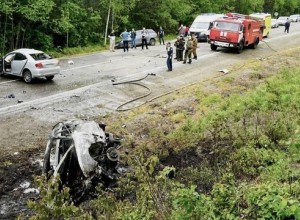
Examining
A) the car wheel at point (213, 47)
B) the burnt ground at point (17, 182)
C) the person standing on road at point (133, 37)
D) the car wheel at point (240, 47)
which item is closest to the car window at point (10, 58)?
the burnt ground at point (17, 182)

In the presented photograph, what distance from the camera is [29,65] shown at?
1884cm

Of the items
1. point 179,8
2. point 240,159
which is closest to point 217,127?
point 240,159

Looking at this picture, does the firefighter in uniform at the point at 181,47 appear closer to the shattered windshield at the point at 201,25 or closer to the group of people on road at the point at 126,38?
the group of people on road at the point at 126,38

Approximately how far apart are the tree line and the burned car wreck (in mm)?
15896

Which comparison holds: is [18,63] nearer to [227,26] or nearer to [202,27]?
[227,26]

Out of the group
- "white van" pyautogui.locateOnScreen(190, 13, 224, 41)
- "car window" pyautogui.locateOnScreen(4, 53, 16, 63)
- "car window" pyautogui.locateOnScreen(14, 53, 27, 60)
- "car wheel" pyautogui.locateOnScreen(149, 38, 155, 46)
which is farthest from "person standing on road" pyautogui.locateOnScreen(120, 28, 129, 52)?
"car window" pyautogui.locateOnScreen(14, 53, 27, 60)

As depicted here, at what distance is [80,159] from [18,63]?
1141cm

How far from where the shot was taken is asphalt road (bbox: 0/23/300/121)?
16.0 metres

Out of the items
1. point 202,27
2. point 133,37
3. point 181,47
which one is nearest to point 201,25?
point 202,27

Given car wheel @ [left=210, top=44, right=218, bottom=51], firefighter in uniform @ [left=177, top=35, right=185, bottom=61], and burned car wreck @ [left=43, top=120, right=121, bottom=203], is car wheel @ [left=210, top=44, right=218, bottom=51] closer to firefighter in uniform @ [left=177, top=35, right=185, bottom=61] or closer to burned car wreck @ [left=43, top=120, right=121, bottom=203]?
firefighter in uniform @ [left=177, top=35, right=185, bottom=61]

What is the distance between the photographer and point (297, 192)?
22.8 feet

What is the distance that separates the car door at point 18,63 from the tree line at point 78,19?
17.2 feet

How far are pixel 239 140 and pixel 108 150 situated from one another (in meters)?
3.99

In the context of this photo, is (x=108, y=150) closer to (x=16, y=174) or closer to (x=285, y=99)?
(x=16, y=174)
